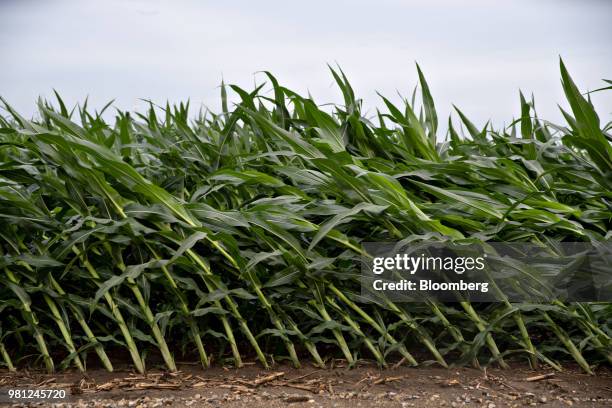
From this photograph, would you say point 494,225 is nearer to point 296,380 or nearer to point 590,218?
point 590,218

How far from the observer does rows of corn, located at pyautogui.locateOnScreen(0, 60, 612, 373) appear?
69.5 inches

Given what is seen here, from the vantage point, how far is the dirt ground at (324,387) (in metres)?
1.62

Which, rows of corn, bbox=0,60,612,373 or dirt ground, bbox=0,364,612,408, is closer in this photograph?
dirt ground, bbox=0,364,612,408

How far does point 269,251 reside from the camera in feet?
6.07

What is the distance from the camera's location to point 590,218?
198 centimetres

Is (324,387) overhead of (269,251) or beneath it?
beneath

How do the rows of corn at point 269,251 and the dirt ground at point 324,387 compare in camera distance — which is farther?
the rows of corn at point 269,251

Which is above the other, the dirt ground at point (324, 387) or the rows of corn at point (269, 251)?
the rows of corn at point (269, 251)

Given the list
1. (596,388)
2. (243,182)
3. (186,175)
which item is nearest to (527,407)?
(596,388)

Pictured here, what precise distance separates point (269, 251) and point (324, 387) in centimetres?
38

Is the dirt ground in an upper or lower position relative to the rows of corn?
lower

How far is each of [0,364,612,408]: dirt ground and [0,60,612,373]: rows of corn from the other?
49mm

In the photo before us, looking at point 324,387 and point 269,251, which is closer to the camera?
point 324,387

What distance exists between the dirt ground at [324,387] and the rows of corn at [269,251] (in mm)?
→ 49
